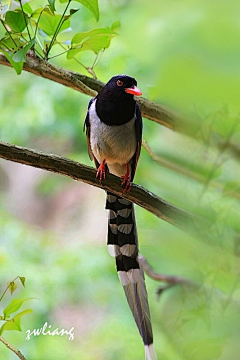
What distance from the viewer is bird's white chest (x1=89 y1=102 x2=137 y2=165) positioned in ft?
4.84

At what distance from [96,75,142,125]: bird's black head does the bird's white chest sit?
0.07ft

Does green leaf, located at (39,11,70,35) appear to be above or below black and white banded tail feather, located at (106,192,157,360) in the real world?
above

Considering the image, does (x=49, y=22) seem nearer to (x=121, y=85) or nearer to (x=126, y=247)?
(x=121, y=85)

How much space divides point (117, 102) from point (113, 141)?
Result: 4.9 inches

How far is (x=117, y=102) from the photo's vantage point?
148 centimetres

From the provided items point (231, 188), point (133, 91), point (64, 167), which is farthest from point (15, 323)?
point (231, 188)

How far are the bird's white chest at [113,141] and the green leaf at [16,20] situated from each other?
0.49 m

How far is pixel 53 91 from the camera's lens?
227cm

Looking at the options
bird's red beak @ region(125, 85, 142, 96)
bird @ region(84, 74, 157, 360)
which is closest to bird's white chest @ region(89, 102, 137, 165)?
bird @ region(84, 74, 157, 360)

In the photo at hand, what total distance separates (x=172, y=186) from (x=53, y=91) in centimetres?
214

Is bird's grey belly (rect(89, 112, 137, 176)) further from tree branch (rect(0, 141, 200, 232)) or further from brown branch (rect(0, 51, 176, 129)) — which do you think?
tree branch (rect(0, 141, 200, 232))

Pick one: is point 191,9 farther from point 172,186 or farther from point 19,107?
point 19,107

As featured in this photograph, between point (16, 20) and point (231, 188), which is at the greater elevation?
point (16, 20)

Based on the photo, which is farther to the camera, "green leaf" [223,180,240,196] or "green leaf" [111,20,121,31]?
"green leaf" [111,20,121,31]
